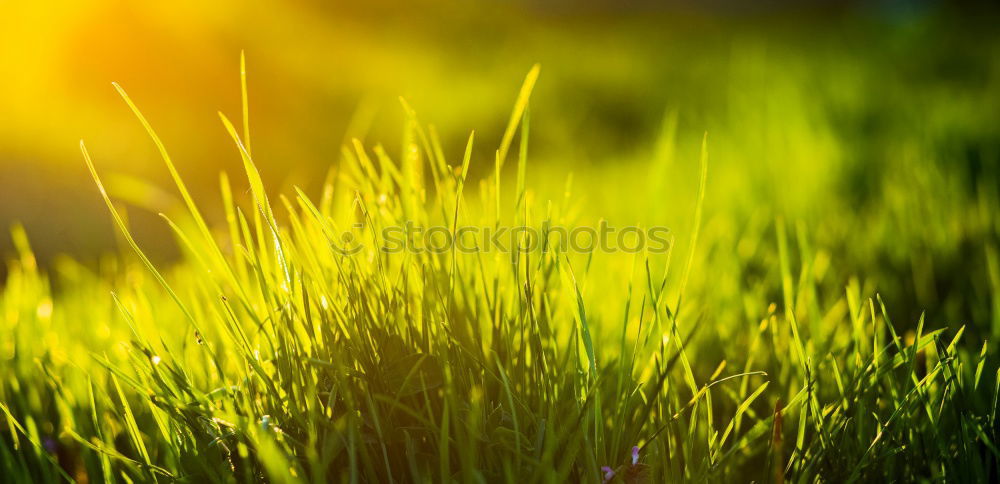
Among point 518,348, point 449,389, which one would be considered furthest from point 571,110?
point 449,389

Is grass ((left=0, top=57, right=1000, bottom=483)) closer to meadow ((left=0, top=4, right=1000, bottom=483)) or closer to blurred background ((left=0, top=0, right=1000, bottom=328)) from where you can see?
meadow ((left=0, top=4, right=1000, bottom=483))

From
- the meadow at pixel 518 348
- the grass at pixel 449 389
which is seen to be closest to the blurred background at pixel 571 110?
the meadow at pixel 518 348

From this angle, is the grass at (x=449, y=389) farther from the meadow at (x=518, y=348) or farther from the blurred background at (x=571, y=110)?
the blurred background at (x=571, y=110)

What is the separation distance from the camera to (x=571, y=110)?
3.06 metres

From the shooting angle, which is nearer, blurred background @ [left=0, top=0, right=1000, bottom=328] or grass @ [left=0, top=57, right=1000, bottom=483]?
grass @ [left=0, top=57, right=1000, bottom=483]

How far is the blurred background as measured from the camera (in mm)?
1509

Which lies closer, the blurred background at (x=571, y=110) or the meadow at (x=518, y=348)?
the meadow at (x=518, y=348)

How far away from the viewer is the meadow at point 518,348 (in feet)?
2.19

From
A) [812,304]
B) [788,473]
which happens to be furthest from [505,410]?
[812,304]

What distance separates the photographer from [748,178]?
1.72m

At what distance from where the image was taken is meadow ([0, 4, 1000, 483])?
67 cm

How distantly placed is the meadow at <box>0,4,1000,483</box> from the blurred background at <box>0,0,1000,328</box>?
0.02 meters

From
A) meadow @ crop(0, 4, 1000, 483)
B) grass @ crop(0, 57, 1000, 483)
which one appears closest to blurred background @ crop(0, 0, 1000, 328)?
meadow @ crop(0, 4, 1000, 483)

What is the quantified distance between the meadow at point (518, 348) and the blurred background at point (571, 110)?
0.07 ft
